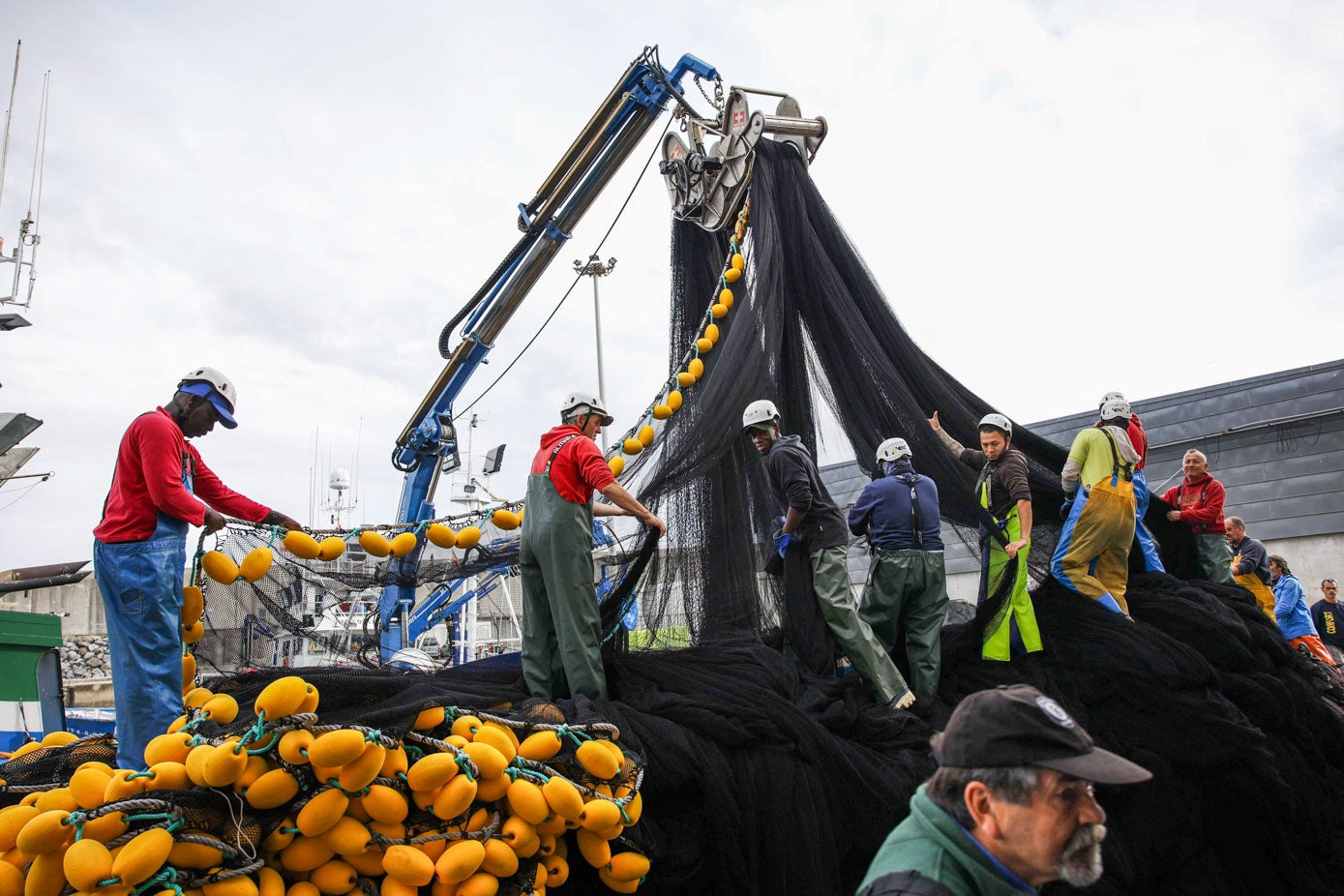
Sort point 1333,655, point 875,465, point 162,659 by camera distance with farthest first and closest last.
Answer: point 1333,655 < point 875,465 < point 162,659

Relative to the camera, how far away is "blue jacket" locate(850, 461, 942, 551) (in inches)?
193

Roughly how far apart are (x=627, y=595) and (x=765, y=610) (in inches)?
40.1

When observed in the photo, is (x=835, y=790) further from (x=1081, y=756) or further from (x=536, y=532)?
(x=1081, y=756)

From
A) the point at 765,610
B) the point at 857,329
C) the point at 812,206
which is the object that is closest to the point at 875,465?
the point at 857,329

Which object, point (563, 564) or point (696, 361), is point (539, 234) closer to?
point (696, 361)

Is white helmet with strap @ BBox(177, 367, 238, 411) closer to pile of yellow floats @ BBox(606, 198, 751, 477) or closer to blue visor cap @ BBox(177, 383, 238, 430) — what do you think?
blue visor cap @ BBox(177, 383, 238, 430)

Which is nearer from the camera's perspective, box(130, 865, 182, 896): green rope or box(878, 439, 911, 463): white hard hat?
box(130, 865, 182, 896): green rope

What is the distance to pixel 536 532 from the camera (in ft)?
13.0

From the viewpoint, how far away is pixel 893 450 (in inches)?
199

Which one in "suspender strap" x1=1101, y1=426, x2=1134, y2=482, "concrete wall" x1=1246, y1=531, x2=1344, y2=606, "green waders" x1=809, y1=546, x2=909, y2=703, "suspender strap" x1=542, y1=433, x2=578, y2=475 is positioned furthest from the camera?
"concrete wall" x1=1246, y1=531, x2=1344, y2=606

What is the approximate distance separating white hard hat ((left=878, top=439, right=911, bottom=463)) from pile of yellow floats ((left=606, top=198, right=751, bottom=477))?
1.17 metres

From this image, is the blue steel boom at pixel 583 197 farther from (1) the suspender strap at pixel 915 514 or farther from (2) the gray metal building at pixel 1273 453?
(2) the gray metal building at pixel 1273 453

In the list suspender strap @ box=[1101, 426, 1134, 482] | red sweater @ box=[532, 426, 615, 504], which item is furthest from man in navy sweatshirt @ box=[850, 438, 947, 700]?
red sweater @ box=[532, 426, 615, 504]

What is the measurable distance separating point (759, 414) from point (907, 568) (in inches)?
46.8
